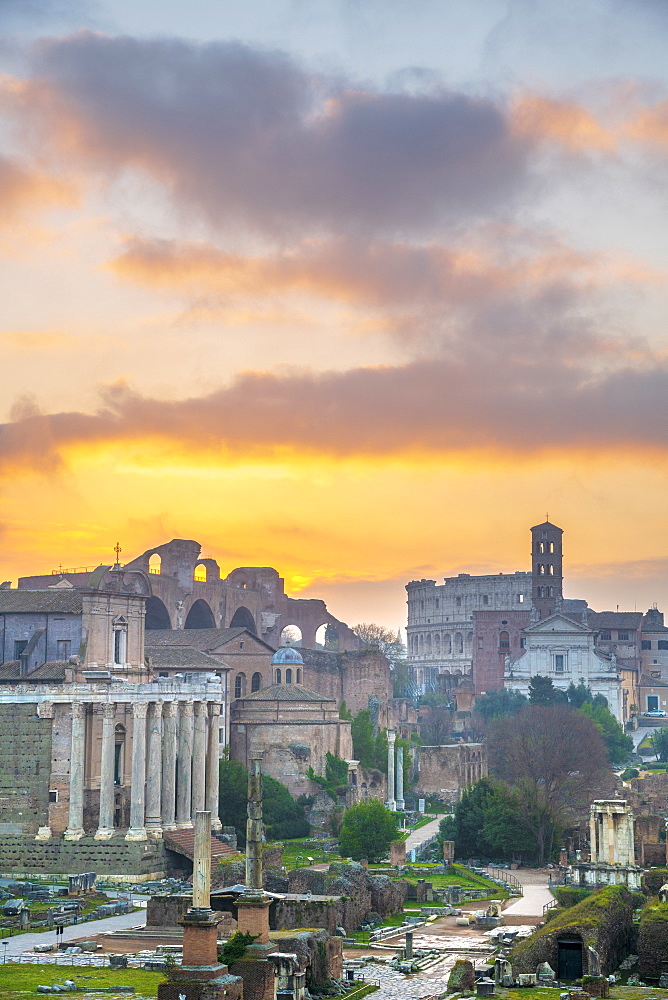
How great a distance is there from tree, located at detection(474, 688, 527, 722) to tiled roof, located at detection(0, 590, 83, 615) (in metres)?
52.0

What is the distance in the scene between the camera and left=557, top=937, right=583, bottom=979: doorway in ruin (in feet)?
133

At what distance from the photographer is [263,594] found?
113750mm

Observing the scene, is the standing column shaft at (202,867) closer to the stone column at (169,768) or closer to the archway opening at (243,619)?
the stone column at (169,768)

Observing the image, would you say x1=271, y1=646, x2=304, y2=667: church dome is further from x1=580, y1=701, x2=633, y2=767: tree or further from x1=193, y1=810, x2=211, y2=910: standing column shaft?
x1=193, y1=810, x2=211, y2=910: standing column shaft

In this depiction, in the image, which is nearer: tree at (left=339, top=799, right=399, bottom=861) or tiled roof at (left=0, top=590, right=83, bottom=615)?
tree at (left=339, top=799, right=399, bottom=861)

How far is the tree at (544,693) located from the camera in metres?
113

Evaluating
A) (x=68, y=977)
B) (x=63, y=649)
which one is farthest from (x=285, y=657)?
(x=68, y=977)

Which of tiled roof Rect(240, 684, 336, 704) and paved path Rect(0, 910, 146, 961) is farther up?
tiled roof Rect(240, 684, 336, 704)

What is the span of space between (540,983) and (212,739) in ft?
105

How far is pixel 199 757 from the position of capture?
226 feet

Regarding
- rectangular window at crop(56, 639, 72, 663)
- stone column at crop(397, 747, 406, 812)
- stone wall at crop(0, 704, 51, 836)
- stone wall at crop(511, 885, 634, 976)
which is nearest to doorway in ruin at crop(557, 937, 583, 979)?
stone wall at crop(511, 885, 634, 976)

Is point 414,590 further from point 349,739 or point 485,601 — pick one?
point 349,739

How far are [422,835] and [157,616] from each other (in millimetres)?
26051

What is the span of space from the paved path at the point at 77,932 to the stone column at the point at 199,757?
15401 millimetres
